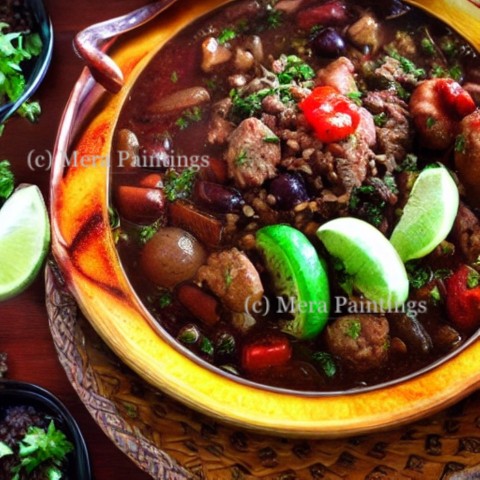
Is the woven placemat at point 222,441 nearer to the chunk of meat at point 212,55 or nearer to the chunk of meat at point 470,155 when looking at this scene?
the chunk of meat at point 470,155

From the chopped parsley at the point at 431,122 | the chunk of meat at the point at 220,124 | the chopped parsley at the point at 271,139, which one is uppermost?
the chopped parsley at the point at 431,122

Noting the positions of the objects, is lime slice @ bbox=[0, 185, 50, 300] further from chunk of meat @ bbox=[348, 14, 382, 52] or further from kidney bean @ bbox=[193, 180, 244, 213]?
chunk of meat @ bbox=[348, 14, 382, 52]

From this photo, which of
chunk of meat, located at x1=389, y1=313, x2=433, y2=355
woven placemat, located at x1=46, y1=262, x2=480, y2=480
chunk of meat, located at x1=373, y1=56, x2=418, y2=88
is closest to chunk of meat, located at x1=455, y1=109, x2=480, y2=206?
chunk of meat, located at x1=373, y1=56, x2=418, y2=88

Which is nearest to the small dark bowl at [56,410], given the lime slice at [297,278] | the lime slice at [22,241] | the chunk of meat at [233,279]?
the lime slice at [22,241]

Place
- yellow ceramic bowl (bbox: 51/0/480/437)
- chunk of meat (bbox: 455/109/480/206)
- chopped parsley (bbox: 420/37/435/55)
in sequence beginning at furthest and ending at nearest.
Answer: chopped parsley (bbox: 420/37/435/55)
chunk of meat (bbox: 455/109/480/206)
yellow ceramic bowl (bbox: 51/0/480/437)

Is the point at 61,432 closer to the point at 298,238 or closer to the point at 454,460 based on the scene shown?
the point at 298,238
